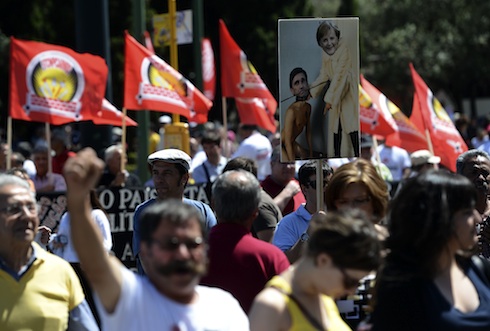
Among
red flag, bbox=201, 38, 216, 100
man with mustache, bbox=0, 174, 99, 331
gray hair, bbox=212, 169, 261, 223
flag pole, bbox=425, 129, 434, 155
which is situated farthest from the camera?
red flag, bbox=201, 38, 216, 100

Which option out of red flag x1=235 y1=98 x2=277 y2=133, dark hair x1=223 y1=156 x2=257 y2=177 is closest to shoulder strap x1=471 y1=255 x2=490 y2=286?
dark hair x1=223 y1=156 x2=257 y2=177

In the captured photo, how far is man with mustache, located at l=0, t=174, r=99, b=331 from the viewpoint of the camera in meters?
4.48

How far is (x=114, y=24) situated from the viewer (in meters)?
33.2

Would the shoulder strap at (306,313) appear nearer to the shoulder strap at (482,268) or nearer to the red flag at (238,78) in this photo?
the shoulder strap at (482,268)

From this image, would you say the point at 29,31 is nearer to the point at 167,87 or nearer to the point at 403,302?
the point at 167,87

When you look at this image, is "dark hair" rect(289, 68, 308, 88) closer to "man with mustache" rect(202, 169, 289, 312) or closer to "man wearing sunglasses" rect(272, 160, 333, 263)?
"man wearing sunglasses" rect(272, 160, 333, 263)

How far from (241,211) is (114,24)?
28.9m

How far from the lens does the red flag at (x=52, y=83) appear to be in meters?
11.6

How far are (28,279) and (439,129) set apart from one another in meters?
8.37

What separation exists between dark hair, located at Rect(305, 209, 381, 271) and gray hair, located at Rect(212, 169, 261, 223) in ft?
4.70

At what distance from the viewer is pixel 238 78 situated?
46.7 feet

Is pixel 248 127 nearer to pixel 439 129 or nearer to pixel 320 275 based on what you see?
pixel 439 129

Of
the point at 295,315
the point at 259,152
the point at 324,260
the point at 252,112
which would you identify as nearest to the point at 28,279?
the point at 295,315

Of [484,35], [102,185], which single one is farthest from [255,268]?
[484,35]
